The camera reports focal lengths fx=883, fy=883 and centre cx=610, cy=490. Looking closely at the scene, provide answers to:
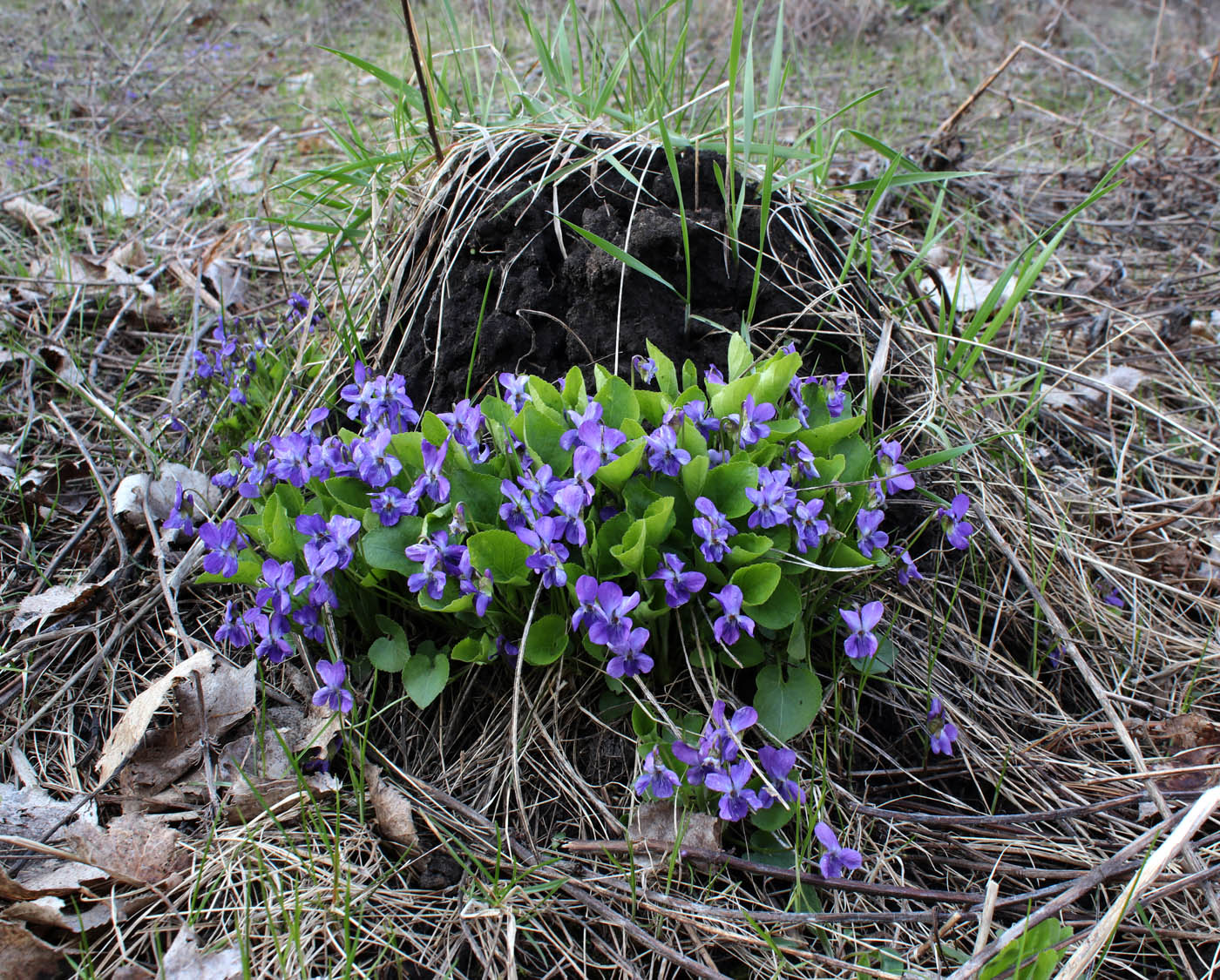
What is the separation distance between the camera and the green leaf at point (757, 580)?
1697 mm

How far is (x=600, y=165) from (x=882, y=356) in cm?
101

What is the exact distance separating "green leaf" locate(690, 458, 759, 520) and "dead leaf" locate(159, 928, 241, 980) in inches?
46.3

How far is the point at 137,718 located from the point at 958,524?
191cm

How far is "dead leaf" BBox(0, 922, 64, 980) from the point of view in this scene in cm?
146

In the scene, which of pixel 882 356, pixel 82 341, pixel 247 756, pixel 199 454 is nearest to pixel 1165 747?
pixel 882 356

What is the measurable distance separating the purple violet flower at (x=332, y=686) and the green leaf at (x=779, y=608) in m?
0.85

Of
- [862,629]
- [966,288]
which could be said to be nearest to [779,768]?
[862,629]

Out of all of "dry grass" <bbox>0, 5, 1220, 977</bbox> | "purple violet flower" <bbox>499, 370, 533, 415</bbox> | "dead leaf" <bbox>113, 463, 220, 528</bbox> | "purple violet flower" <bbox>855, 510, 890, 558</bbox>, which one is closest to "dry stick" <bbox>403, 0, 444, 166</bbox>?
"dry grass" <bbox>0, 5, 1220, 977</bbox>

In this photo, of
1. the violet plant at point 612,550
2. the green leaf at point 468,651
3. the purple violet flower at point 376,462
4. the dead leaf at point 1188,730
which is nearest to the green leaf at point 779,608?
the violet plant at point 612,550

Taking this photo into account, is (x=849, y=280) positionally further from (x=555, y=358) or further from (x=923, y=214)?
(x=923, y=214)

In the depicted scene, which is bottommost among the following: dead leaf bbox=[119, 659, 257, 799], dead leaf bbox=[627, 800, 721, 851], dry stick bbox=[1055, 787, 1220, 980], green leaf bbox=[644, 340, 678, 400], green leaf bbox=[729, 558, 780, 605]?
dead leaf bbox=[627, 800, 721, 851]

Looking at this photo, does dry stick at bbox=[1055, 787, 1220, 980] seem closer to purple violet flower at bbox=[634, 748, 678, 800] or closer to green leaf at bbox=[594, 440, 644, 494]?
purple violet flower at bbox=[634, 748, 678, 800]

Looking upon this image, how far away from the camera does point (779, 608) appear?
1.79 m

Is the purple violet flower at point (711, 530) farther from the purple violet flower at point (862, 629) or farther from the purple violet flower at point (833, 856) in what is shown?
the purple violet flower at point (833, 856)
